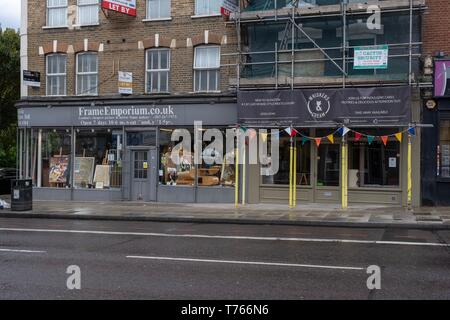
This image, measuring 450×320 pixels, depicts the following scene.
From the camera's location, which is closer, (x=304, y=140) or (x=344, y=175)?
(x=344, y=175)

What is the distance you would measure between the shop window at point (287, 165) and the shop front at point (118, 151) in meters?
1.64

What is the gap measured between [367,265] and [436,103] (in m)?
10.7

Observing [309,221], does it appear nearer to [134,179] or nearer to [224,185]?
[224,185]

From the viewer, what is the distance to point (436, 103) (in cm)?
1822

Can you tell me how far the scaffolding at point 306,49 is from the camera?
18266mm

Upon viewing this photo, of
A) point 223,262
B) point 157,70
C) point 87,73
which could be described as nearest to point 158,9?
point 157,70

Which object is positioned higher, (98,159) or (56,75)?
(56,75)

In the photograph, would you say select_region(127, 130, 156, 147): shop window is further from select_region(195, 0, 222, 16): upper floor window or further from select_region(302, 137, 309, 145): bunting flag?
select_region(302, 137, 309, 145): bunting flag

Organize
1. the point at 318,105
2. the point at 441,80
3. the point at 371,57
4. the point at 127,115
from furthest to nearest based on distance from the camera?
the point at 127,115 < the point at 318,105 < the point at 371,57 < the point at 441,80

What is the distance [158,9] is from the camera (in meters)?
21.8

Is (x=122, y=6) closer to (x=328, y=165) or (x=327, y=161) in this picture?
(x=327, y=161)

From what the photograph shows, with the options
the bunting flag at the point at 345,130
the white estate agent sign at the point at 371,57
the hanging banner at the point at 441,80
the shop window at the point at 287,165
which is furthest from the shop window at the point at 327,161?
the hanging banner at the point at 441,80

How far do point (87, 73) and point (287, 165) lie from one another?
8.90m

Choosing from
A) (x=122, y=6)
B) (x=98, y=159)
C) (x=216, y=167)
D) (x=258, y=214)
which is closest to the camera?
(x=258, y=214)
